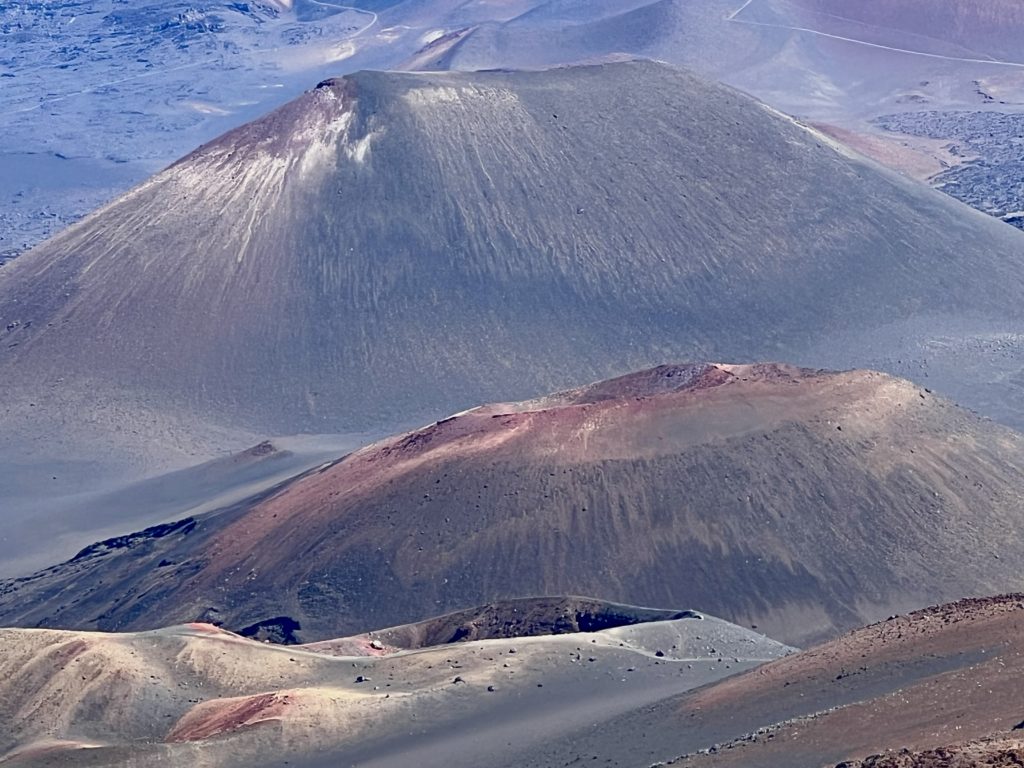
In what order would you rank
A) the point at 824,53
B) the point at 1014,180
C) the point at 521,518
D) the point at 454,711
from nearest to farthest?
the point at 454,711
the point at 521,518
the point at 1014,180
the point at 824,53

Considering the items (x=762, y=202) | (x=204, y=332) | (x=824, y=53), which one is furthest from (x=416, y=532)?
(x=824, y=53)

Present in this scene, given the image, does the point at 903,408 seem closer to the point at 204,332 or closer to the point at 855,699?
the point at 855,699

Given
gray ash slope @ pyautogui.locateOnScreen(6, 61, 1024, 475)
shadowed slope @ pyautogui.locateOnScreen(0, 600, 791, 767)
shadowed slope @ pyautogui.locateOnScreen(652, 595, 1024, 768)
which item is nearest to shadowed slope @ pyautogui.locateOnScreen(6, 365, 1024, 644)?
shadowed slope @ pyautogui.locateOnScreen(0, 600, 791, 767)

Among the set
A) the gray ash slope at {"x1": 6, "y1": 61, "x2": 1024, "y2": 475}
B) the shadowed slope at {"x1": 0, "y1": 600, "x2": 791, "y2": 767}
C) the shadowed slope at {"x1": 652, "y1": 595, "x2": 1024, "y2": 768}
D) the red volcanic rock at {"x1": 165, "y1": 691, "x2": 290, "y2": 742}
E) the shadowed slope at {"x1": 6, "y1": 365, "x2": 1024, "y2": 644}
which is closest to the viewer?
the shadowed slope at {"x1": 652, "y1": 595, "x2": 1024, "y2": 768}

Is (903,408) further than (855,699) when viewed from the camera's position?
Yes

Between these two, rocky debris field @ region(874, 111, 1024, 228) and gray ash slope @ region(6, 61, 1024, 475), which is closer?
gray ash slope @ region(6, 61, 1024, 475)

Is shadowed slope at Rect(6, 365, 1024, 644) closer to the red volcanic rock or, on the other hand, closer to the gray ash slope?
the red volcanic rock
